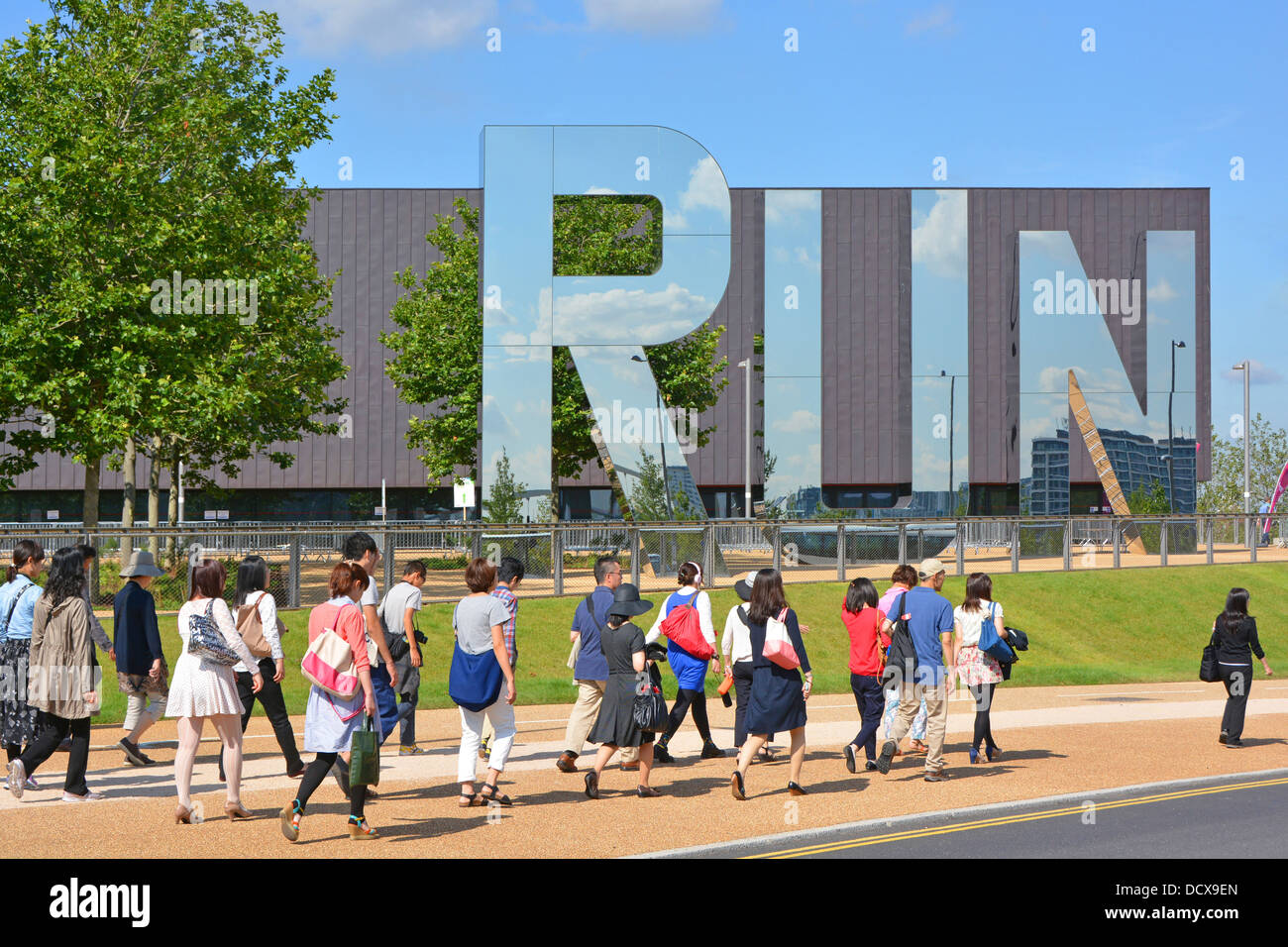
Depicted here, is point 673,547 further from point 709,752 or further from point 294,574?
point 709,752

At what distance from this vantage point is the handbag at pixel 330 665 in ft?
25.6

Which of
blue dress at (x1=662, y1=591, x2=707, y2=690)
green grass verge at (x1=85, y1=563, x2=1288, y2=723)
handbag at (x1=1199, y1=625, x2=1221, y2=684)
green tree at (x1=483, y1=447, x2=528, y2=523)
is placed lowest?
green grass verge at (x1=85, y1=563, x2=1288, y2=723)

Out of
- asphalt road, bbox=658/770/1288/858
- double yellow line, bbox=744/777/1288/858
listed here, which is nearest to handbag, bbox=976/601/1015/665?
asphalt road, bbox=658/770/1288/858

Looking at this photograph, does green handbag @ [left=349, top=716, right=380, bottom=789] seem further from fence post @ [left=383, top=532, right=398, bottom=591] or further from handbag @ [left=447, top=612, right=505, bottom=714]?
fence post @ [left=383, top=532, right=398, bottom=591]

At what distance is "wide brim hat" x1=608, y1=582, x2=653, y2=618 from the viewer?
9.55 m

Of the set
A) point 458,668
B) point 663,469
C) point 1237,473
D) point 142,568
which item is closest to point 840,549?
point 663,469

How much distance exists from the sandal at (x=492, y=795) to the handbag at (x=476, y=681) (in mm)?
655

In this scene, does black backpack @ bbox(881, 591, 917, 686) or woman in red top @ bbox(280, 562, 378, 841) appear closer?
woman in red top @ bbox(280, 562, 378, 841)

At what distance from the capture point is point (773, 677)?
9.48m

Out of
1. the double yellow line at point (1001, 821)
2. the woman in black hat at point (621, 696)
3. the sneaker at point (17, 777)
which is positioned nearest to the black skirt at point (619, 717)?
the woman in black hat at point (621, 696)

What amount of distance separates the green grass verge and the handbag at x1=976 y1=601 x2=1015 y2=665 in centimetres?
708

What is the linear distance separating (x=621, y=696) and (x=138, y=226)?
716 inches

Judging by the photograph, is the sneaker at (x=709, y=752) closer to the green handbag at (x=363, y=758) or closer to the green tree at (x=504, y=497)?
the green handbag at (x=363, y=758)

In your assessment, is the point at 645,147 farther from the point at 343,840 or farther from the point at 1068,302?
the point at 1068,302
